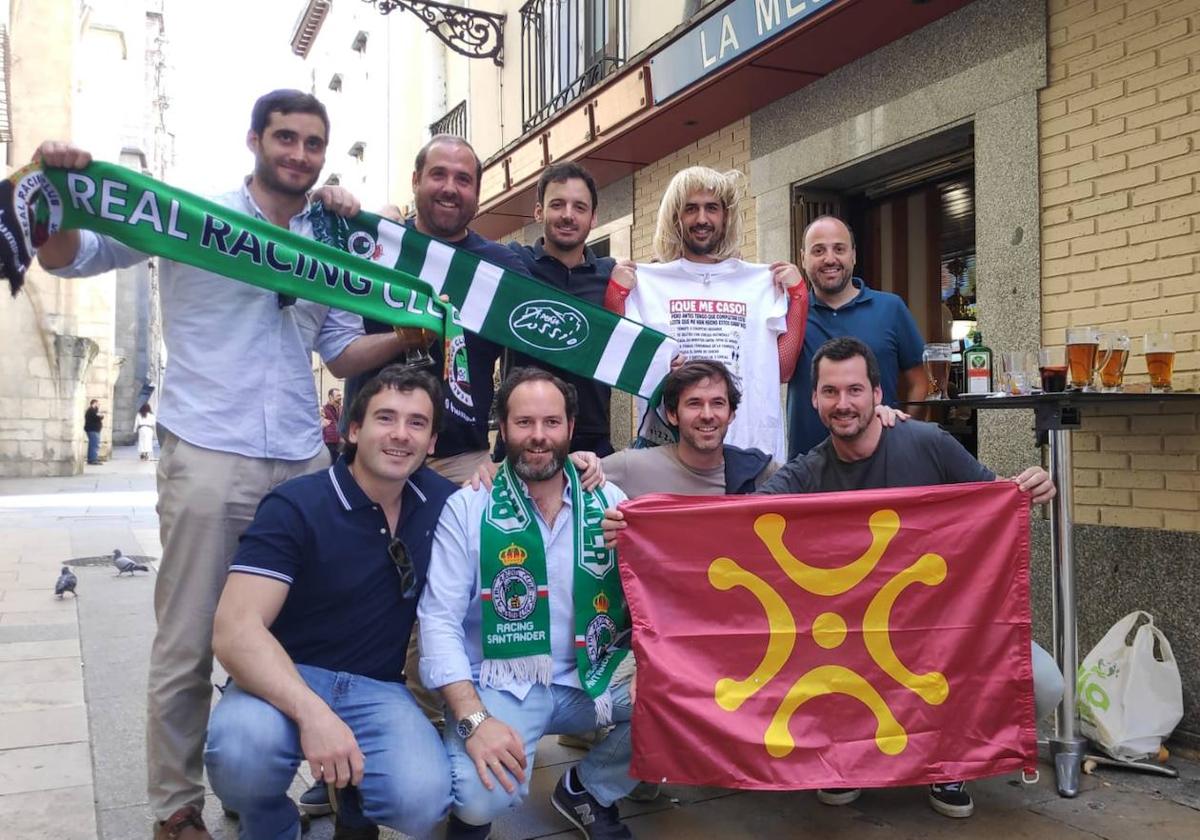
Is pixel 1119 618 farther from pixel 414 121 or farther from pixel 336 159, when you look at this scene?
pixel 336 159

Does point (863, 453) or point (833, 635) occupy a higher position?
point (863, 453)

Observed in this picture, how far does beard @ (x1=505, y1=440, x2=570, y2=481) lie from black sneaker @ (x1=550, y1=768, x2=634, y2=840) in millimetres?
949

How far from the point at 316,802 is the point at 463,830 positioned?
0.75 metres

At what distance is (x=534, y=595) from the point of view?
2.97 m

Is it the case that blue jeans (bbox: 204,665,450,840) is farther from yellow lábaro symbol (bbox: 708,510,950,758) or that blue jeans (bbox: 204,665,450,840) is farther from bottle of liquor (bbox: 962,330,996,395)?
bottle of liquor (bbox: 962,330,996,395)

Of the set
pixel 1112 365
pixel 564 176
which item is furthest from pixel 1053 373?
pixel 564 176

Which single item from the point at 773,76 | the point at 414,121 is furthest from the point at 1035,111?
the point at 414,121

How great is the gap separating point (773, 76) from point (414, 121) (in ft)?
35.0

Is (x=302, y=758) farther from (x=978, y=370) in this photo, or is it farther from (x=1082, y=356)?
(x=1082, y=356)

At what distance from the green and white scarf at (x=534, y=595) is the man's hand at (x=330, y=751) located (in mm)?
513

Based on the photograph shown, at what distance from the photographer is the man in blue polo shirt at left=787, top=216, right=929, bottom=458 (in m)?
4.03

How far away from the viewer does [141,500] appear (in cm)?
1489

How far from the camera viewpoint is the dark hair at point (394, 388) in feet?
9.57

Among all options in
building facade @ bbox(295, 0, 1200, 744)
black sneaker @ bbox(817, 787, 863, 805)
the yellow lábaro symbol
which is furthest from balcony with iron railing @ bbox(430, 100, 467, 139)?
black sneaker @ bbox(817, 787, 863, 805)
